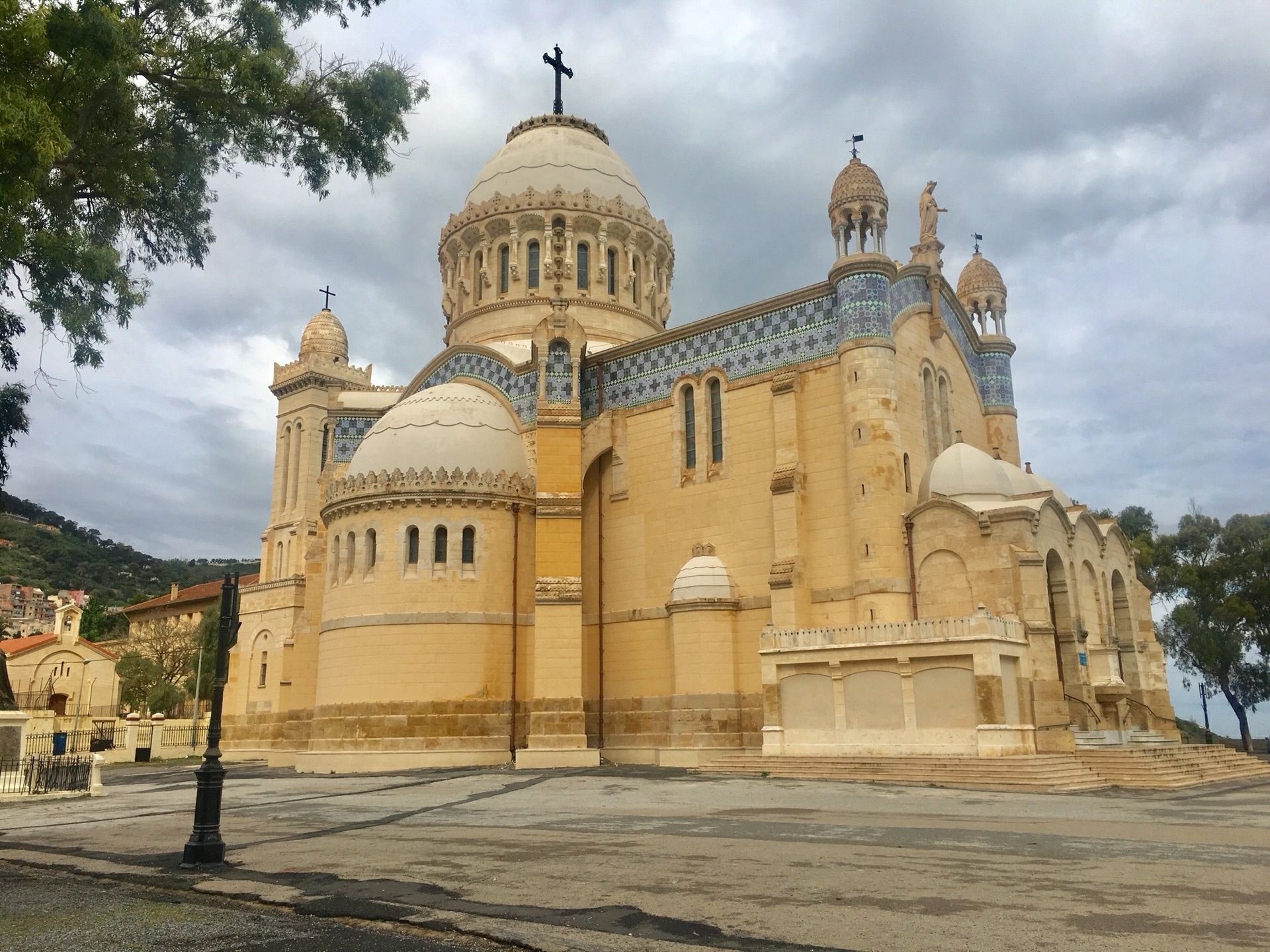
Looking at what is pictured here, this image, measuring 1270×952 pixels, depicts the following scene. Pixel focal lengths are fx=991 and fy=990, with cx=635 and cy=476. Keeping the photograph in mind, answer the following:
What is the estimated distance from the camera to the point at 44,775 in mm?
20094

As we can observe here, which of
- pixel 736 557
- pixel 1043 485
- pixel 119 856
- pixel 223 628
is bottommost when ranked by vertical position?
pixel 119 856

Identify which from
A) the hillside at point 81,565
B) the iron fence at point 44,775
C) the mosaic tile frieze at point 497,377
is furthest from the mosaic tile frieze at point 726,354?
the hillside at point 81,565

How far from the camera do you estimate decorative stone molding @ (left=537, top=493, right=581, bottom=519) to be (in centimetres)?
2855

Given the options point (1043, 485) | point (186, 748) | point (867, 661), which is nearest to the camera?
point (867, 661)

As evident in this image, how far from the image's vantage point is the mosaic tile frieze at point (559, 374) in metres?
30.1

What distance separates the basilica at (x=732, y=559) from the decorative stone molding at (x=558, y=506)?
83 mm

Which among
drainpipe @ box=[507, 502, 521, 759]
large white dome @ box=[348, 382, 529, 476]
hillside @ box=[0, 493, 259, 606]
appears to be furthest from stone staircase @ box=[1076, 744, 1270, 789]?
hillside @ box=[0, 493, 259, 606]

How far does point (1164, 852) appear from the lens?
10.1m

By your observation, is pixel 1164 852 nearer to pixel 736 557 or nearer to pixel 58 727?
pixel 736 557

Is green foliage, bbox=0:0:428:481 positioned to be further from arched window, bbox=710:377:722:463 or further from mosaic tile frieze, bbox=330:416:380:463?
mosaic tile frieze, bbox=330:416:380:463

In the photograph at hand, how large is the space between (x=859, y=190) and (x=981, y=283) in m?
9.84

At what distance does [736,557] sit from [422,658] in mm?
9216

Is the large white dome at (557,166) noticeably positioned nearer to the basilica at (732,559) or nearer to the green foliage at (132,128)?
the basilica at (732,559)

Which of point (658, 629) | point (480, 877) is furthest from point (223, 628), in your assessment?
point (658, 629)
